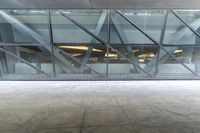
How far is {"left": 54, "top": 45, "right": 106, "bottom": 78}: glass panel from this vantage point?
11.8 m

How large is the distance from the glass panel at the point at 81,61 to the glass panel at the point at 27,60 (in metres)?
0.78

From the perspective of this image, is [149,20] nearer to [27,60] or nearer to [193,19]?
[193,19]

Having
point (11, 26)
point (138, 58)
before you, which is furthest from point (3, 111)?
point (138, 58)

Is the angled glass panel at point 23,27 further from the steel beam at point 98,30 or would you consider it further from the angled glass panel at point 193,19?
the angled glass panel at point 193,19

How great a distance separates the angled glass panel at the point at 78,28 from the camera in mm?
11266

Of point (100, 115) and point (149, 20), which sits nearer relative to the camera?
point (100, 115)

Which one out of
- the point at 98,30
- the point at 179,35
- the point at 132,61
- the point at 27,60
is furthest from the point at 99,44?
the point at 179,35

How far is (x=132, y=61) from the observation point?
1195 centimetres

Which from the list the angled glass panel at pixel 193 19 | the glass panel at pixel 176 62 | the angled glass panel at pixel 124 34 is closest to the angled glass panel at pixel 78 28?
the angled glass panel at pixel 124 34

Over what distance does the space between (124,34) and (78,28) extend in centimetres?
284

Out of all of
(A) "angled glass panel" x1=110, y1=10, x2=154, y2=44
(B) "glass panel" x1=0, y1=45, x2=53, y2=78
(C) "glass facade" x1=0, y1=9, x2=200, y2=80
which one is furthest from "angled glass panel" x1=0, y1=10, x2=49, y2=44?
(A) "angled glass panel" x1=110, y1=10, x2=154, y2=44

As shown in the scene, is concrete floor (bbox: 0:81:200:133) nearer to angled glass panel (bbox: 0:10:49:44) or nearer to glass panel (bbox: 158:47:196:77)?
glass panel (bbox: 158:47:196:77)

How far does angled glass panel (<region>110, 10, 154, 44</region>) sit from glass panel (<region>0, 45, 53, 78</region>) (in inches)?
168

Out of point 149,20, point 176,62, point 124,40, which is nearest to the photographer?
point 149,20
